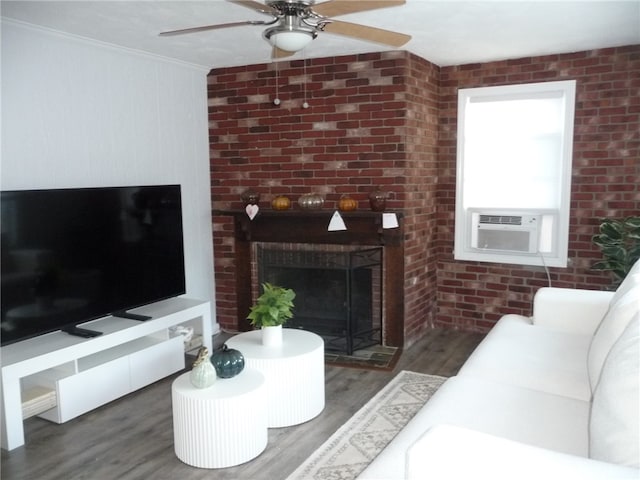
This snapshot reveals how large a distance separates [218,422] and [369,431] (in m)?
0.88

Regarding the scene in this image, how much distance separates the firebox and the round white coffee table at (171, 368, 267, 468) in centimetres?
169

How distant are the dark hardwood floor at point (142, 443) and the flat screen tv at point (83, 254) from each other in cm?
57

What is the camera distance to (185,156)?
4.57 metres

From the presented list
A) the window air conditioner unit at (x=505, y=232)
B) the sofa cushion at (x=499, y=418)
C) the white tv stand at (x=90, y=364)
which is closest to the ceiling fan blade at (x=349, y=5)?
the sofa cushion at (x=499, y=418)

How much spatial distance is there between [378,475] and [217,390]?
112 cm

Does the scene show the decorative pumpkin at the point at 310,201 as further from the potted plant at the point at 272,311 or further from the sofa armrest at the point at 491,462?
the sofa armrest at the point at 491,462

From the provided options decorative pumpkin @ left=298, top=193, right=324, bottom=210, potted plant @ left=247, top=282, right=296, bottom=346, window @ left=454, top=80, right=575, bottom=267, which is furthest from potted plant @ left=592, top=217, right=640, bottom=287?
potted plant @ left=247, top=282, right=296, bottom=346

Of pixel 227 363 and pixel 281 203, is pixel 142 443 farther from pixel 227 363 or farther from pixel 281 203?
pixel 281 203

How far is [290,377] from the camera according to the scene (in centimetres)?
299

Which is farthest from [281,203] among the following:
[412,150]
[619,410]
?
[619,410]

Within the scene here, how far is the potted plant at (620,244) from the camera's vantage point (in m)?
3.89

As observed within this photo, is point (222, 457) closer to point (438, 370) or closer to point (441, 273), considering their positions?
point (438, 370)

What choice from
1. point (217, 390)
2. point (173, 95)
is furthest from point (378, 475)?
point (173, 95)

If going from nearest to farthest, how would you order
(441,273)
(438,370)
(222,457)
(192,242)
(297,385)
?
(222,457)
(297,385)
(438,370)
(192,242)
(441,273)
